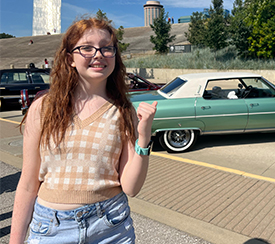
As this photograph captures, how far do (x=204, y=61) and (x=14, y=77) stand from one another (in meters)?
17.0

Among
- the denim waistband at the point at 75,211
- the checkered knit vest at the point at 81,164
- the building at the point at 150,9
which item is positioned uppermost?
the building at the point at 150,9

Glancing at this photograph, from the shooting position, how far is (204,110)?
627cm

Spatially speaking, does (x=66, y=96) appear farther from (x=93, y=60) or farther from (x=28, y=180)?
(x=28, y=180)

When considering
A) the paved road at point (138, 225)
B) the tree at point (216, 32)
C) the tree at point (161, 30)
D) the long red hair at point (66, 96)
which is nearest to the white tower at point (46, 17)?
the tree at point (161, 30)

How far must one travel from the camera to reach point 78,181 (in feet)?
4.90

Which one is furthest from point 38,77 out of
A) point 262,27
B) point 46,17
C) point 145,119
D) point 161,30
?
point 46,17

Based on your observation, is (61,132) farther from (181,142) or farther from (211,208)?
(181,142)

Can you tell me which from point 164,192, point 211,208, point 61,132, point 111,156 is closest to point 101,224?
point 111,156

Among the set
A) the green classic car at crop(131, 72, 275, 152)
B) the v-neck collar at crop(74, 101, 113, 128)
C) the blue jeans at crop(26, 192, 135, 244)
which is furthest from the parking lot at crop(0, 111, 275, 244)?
the v-neck collar at crop(74, 101, 113, 128)

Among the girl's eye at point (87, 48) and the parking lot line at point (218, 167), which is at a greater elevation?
the girl's eye at point (87, 48)

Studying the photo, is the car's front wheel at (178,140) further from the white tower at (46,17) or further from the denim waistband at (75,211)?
the white tower at (46,17)

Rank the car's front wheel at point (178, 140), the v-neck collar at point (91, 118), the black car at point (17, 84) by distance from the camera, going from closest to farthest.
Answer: the v-neck collar at point (91, 118)
the car's front wheel at point (178, 140)
the black car at point (17, 84)

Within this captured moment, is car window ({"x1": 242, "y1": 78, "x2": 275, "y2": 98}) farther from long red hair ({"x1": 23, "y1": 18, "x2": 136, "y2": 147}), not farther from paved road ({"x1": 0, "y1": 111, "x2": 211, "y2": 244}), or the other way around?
long red hair ({"x1": 23, "y1": 18, "x2": 136, "y2": 147})

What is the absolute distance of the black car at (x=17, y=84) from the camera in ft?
39.7
